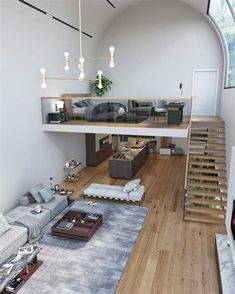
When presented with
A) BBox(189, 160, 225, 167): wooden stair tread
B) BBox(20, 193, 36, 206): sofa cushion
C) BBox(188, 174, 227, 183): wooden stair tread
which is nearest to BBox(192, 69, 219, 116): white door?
BBox(189, 160, 225, 167): wooden stair tread

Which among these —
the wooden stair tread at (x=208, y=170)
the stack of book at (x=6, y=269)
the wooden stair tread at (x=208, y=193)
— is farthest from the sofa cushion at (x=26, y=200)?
the wooden stair tread at (x=208, y=170)

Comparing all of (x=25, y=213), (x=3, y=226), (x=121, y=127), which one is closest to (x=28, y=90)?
(x=121, y=127)

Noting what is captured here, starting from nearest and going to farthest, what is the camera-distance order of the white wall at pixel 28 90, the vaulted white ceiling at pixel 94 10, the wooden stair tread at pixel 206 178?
the white wall at pixel 28 90 → the wooden stair tread at pixel 206 178 → the vaulted white ceiling at pixel 94 10

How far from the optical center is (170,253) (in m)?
5.31

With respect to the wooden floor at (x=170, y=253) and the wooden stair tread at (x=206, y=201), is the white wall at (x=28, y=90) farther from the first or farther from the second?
the wooden stair tread at (x=206, y=201)

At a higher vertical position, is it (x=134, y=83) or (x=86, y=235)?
(x=134, y=83)

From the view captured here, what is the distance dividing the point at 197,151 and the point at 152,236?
353cm

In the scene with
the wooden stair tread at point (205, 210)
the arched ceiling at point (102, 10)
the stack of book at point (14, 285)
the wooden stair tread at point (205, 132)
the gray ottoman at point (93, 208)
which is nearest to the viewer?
the stack of book at point (14, 285)

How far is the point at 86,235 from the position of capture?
5547 mm

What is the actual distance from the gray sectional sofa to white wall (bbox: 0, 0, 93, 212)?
0.38 m

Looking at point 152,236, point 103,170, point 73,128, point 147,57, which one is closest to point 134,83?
point 147,57

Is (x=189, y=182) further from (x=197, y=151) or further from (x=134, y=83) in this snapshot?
(x=134, y=83)

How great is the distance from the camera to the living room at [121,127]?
4.87 metres

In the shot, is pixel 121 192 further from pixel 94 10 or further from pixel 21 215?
pixel 94 10
